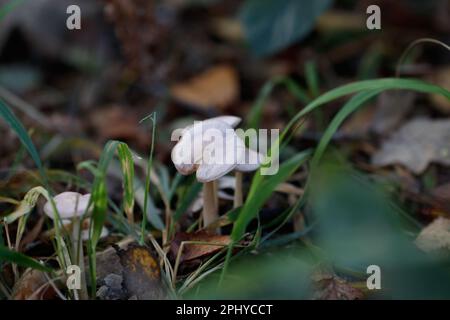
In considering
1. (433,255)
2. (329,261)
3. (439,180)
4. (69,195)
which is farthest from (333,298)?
(439,180)

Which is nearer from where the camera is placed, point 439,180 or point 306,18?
point 439,180

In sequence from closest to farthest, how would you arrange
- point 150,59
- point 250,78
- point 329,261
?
point 329,261, point 150,59, point 250,78

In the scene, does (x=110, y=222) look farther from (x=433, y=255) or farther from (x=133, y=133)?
(x=133, y=133)

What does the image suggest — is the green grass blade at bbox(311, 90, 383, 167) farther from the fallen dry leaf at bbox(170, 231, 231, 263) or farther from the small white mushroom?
the small white mushroom

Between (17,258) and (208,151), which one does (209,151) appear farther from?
(17,258)

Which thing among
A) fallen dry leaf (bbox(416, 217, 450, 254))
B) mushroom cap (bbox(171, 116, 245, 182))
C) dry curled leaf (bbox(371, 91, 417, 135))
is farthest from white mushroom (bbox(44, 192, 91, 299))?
dry curled leaf (bbox(371, 91, 417, 135))

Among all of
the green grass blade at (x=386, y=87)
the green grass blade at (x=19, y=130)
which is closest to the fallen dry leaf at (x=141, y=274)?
the green grass blade at (x=19, y=130)

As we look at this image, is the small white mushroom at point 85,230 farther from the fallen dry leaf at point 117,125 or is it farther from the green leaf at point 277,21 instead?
the green leaf at point 277,21
